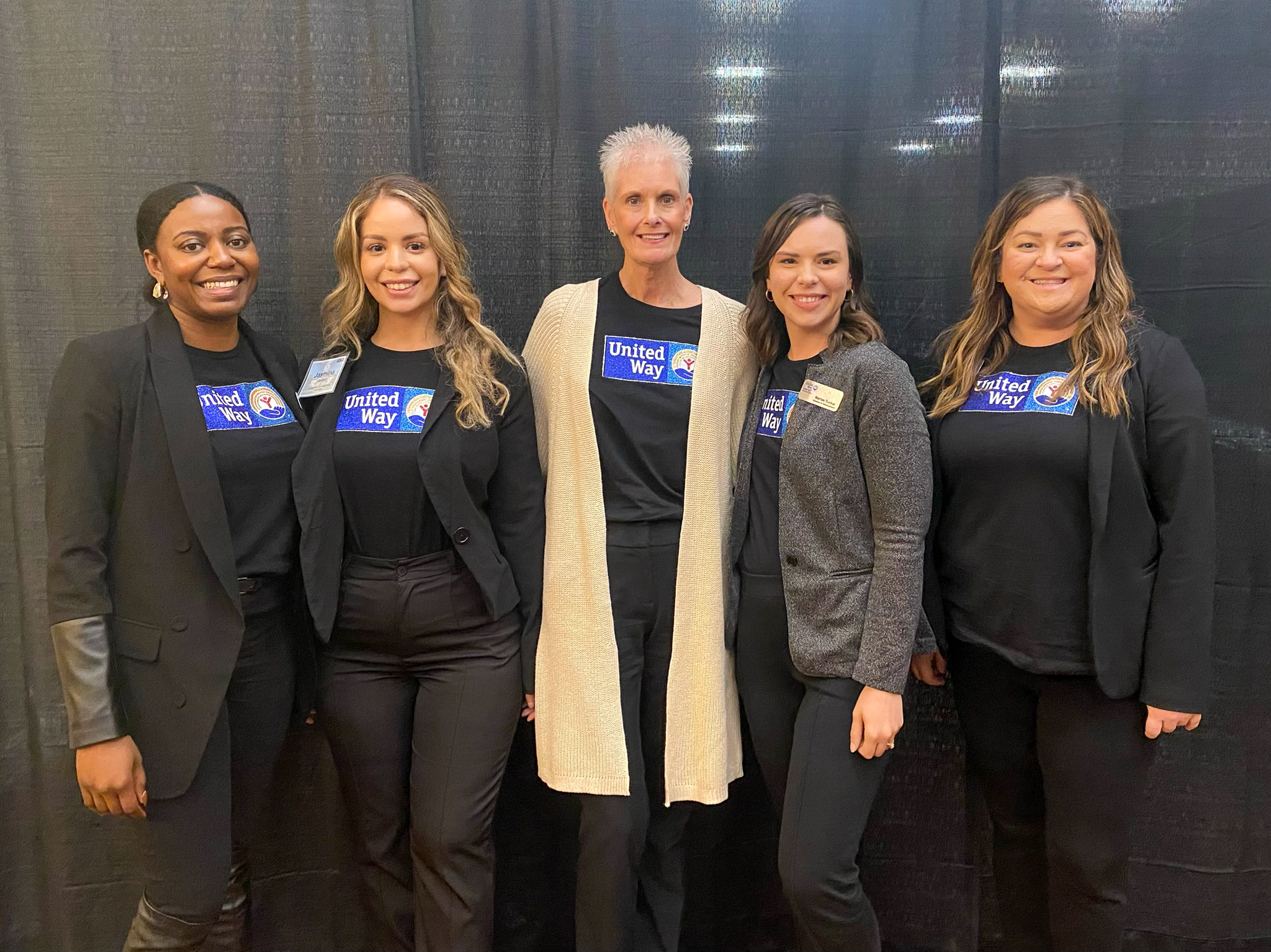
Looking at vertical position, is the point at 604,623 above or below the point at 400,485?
below

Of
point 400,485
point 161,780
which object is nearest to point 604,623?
point 400,485

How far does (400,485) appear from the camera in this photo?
168 centimetres

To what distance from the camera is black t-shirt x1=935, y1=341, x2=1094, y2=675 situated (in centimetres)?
161

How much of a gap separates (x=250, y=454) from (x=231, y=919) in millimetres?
1043

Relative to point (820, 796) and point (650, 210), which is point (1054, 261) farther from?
point (820, 796)

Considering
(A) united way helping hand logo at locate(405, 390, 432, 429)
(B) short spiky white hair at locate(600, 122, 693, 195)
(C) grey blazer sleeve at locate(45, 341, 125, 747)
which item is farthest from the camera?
(B) short spiky white hair at locate(600, 122, 693, 195)

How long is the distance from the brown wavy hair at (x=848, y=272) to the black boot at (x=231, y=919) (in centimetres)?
162

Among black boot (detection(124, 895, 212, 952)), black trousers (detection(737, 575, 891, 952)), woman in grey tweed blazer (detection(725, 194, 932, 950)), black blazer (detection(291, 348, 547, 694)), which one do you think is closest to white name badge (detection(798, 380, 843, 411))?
woman in grey tweed blazer (detection(725, 194, 932, 950))

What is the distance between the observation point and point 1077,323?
168 centimetres

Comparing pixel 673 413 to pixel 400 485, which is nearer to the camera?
pixel 400 485

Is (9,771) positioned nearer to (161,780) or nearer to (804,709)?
(161,780)

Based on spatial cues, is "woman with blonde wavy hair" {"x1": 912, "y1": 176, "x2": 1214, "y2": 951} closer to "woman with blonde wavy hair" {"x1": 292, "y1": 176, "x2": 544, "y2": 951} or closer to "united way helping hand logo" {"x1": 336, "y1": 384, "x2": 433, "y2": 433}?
"woman with blonde wavy hair" {"x1": 292, "y1": 176, "x2": 544, "y2": 951}

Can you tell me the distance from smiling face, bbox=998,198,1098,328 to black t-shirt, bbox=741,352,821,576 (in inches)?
16.6

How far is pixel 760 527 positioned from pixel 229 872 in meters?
1.24
